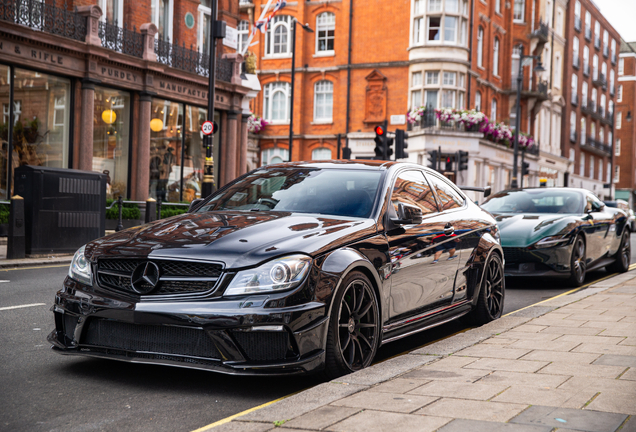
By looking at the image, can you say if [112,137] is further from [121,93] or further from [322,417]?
[322,417]

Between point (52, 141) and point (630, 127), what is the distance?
79587 millimetres

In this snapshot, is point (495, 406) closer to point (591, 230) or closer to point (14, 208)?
point (591, 230)

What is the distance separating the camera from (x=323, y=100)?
44812mm

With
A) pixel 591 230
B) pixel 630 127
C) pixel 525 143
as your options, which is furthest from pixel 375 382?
pixel 630 127

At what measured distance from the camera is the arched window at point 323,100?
44.7 meters

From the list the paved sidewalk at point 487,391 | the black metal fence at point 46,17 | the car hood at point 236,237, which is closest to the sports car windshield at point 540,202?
the paved sidewalk at point 487,391

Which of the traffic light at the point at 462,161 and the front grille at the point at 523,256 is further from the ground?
the traffic light at the point at 462,161

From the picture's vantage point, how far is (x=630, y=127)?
8656 cm

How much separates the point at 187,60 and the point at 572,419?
24.1 metres

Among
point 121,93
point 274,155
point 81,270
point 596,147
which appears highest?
point 596,147

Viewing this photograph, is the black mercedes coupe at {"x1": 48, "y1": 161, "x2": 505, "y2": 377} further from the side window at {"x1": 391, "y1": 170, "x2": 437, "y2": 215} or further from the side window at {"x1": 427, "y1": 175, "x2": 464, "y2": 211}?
the side window at {"x1": 427, "y1": 175, "x2": 464, "y2": 211}

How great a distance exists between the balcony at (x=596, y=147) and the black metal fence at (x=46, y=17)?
54.1 m

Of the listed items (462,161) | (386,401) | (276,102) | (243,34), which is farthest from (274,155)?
(386,401)

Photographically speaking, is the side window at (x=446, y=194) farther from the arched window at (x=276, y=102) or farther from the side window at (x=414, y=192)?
the arched window at (x=276, y=102)
